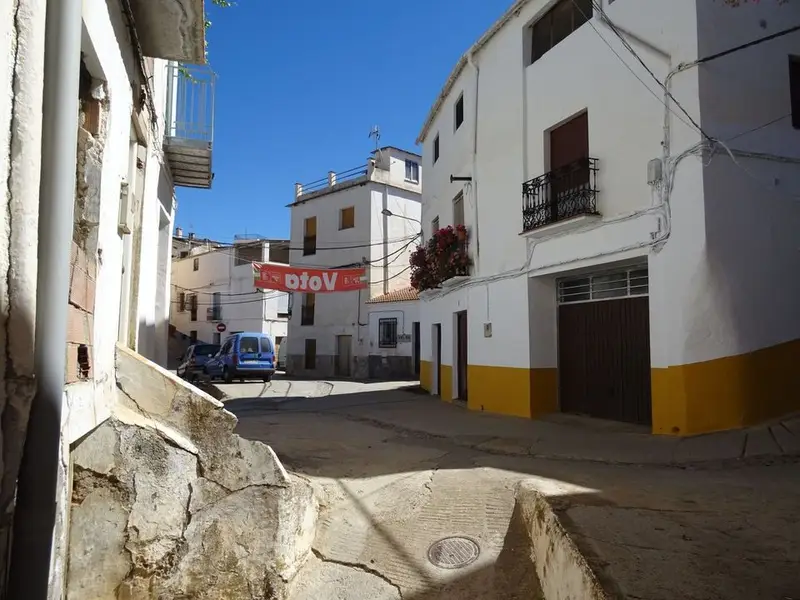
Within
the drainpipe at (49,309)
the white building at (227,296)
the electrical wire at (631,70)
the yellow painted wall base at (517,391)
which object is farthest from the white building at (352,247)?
the drainpipe at (49,309)

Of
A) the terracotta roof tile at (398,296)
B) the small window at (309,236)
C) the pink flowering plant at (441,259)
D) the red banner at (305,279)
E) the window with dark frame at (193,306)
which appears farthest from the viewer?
the window with dark frame at (193,306)

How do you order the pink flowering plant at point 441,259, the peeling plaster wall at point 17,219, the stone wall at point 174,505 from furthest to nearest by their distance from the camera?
the pink flowering plant at point 441,259
the stone wall at point 174,505
the peeling plaster wall at point 17,219

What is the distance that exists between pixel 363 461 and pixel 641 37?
6.79 m

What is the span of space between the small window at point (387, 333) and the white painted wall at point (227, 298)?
8.76 meters

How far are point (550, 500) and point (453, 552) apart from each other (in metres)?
0.98

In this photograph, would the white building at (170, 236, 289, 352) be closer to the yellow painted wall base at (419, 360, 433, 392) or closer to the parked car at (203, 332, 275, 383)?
the parked car at (203, 332, 275, 383)

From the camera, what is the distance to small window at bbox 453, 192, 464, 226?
1316 centimetres

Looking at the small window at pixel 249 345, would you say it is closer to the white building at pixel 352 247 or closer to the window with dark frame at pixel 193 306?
the white building at pixel 352 247

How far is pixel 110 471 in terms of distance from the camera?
3629 millimetres

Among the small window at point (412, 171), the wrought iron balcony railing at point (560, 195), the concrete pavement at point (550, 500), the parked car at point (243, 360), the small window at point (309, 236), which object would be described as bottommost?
the concrete pavement at point (550, 500)

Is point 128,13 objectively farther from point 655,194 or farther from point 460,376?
point 460,376

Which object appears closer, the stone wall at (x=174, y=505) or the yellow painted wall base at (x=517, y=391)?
the stone wall at (x=174, y=505)

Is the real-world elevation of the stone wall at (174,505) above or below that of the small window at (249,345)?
below

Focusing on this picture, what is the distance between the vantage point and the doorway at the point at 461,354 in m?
13.1
